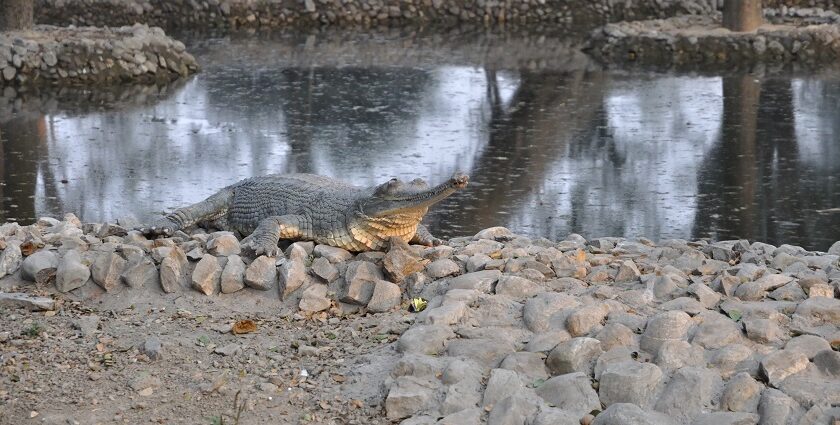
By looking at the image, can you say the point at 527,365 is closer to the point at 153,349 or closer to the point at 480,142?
the point at 153,349

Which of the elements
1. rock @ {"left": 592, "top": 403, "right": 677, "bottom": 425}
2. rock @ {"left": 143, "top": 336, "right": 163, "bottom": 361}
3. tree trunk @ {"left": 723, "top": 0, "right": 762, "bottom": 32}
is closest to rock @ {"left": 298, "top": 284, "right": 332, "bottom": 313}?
rock @ {"left": 143, "top": 336, "right": 163, "bottom": 361}

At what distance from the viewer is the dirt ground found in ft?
16.9

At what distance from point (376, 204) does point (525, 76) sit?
10.8m

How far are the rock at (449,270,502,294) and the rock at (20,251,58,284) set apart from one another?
6.83ft

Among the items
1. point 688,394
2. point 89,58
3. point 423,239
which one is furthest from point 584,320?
point 89,58

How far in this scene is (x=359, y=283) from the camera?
6227mm

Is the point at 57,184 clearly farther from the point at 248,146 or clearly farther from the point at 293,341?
the point at 293,341

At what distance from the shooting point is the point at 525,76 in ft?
56.5

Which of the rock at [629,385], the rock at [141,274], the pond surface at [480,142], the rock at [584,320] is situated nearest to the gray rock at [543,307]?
the rock at [584,320]

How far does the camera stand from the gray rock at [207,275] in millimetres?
6277

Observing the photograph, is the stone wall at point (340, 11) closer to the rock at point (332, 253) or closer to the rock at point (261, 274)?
the rock at point (332, 253)

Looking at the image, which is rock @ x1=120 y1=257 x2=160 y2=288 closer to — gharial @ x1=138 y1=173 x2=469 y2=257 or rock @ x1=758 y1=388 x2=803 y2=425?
gharial @ x1=138 y1=173 x2=469 y2=257

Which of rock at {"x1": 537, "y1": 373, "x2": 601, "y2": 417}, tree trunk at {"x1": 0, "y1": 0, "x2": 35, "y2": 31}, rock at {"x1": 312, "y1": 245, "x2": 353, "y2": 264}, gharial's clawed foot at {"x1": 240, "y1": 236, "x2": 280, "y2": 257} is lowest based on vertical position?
rock at {"x1": 537, "y1": 373, "x2": 601, "y2": 417}

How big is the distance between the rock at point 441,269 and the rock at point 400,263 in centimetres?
6
